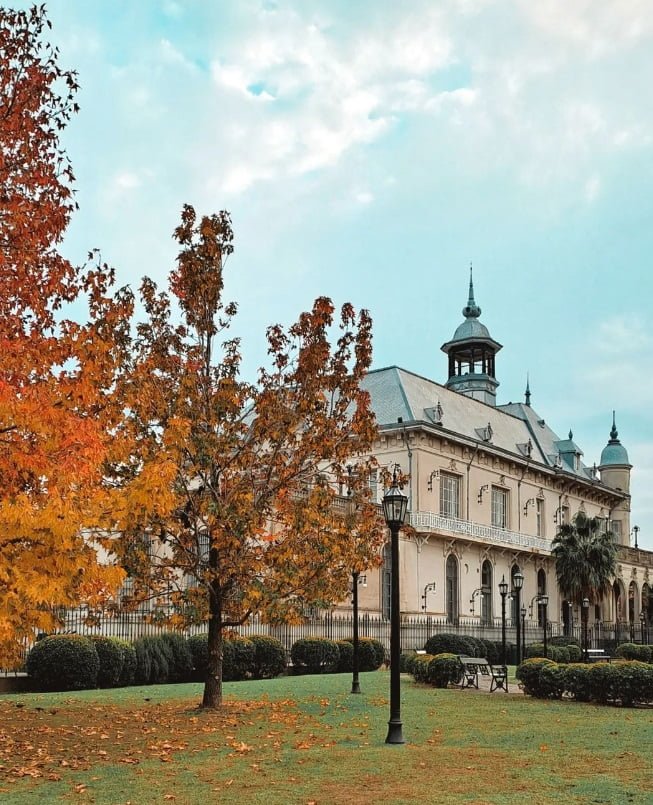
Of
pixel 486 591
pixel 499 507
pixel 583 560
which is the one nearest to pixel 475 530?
pixel 486 591

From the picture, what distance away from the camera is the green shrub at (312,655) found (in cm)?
3012

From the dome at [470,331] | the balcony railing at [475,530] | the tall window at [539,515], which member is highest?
the dome at [470,331]

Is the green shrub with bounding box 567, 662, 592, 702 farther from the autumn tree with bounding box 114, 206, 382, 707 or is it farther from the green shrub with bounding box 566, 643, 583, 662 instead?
the green shrub with bounding box 566, 643, 583, 662

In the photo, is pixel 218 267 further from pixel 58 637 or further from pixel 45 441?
pixel 58 637

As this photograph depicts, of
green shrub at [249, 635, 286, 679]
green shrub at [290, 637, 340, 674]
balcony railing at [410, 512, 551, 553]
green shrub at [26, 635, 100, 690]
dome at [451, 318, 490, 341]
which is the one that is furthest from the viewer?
dome at [451, 318, 490, 341]

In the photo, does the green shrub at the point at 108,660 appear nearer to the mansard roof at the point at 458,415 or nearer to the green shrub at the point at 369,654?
the green shrub at the point at 369,654

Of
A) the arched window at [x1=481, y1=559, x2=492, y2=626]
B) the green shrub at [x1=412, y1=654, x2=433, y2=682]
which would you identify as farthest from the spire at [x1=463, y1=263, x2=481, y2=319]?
the green shrub at [x1=412, y1=654, x2=433, y2=682]

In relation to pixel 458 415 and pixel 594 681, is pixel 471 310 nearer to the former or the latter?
pixel 458 415

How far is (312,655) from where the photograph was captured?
30.1 meters

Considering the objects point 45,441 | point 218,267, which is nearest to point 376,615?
point 218,267

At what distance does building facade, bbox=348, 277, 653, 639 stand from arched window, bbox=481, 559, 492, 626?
79 mm

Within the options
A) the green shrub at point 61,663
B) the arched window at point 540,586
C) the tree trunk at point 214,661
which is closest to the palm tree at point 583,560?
the arched window at point 540,586

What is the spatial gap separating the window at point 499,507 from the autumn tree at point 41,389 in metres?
43.8

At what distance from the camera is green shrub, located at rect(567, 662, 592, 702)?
19.4 meters
